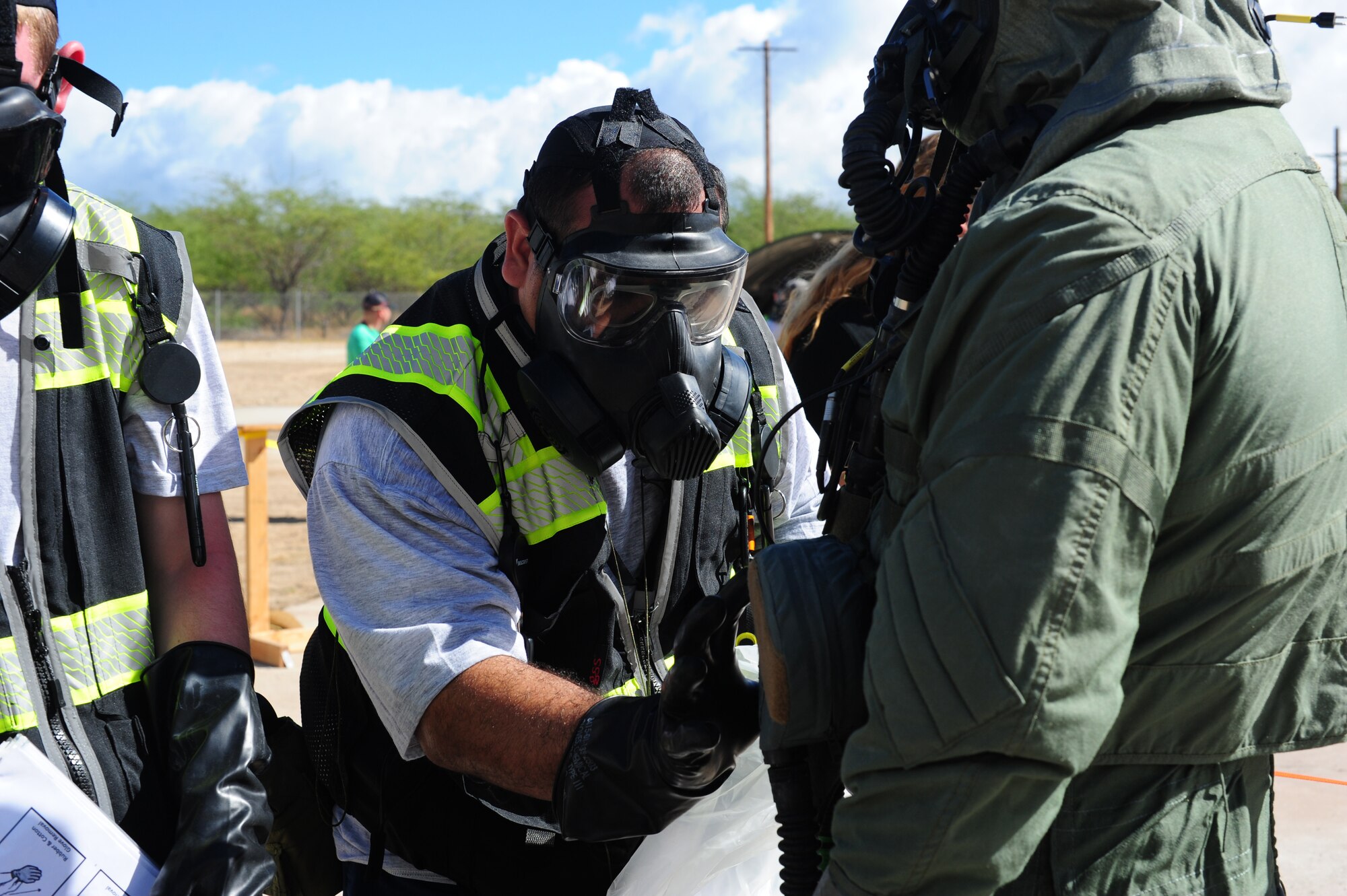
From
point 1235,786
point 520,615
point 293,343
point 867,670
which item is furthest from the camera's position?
point 293,343

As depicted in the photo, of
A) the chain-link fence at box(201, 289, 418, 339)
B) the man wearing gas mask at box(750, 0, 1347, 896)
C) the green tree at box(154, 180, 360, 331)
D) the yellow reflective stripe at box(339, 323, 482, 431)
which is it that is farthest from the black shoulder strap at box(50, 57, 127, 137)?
the green tree at box(154, 180, 360, 331)

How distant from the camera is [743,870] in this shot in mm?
2021

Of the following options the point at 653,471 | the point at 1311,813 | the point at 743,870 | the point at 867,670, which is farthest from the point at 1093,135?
the point at 1311,813

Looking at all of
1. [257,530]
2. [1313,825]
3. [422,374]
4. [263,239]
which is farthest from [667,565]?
[263,239]

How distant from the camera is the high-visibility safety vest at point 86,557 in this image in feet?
5.53

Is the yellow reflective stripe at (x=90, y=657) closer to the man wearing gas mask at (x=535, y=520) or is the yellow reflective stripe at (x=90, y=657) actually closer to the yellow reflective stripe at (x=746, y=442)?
the man wearing gas mask at (x=535, y=520)

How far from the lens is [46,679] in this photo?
1688mm

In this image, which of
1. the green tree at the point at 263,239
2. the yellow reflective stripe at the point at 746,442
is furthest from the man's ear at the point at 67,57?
the green tree at the point at 263,239

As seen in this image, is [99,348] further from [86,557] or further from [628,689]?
[628,689]

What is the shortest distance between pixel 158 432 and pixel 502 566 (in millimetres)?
621

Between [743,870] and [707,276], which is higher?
[707,276]

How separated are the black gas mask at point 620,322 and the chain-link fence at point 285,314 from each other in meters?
37.9

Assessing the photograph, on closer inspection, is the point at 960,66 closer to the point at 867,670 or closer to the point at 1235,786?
the point at 867,670

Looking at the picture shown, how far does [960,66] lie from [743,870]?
143cm
